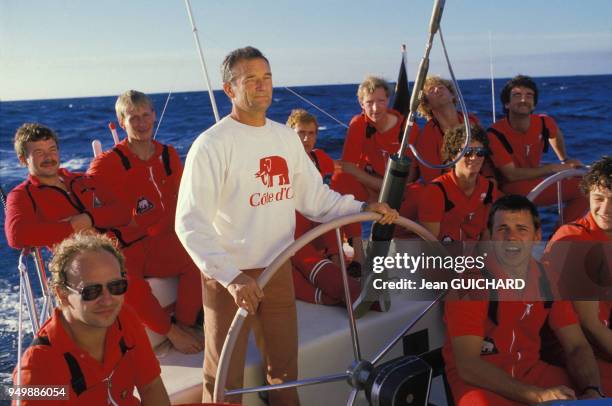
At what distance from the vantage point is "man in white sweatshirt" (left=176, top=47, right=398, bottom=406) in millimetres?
1814

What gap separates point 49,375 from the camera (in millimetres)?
1683

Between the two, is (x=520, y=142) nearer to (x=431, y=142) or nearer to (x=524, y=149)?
(x=524, y=149)

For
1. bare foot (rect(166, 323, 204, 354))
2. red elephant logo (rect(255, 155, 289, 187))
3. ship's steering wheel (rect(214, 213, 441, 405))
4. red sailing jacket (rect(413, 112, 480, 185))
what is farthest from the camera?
red sailing jacket (rect(413, 112, 480, 185))

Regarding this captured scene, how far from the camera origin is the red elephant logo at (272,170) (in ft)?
6.38

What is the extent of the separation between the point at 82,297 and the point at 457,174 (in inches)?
74.4

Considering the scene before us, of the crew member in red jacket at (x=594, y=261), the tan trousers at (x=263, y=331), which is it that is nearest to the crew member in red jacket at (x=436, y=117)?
the crew member in red jacket at (x=594, y=261)

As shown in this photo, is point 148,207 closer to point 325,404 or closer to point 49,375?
point 325,404

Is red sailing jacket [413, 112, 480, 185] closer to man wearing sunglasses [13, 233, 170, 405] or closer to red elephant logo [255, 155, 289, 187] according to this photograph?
red elephant logo [255, 155, 289, 187]

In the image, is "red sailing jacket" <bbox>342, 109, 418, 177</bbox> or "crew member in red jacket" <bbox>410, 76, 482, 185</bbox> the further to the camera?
"red sailing jacket" <bbox>342, 109, 418, 177</bbox>

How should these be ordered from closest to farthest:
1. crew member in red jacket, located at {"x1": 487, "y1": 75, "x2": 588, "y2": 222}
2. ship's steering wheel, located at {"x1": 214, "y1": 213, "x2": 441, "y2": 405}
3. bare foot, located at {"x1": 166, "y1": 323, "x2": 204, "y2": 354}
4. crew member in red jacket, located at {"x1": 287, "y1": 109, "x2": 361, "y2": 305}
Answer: ship's steering wheel, located at {"x1": 214, "y1": 213, "x2": 441, "y2": 405}
bare foot, located at {"x1": 166, "y1": 323, "x2": 204, "y2": 354}
crew member in red jacket, located at {"x1": 287, "y1": 109, "x2": 361, "y2": 305}
crew member in red jacket, located at {"x1": 487, "y1": 75, "x2": 588, "y2": 222}

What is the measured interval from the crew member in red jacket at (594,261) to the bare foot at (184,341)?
1.37 metres

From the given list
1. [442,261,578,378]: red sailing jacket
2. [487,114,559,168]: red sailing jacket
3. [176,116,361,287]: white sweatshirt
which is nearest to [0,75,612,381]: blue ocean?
[487,114,559,168]: red sailing jacket

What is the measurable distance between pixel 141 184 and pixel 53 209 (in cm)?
39

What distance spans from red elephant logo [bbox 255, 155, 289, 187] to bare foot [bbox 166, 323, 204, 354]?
96 centimetres
